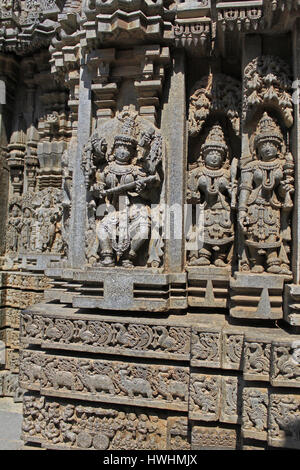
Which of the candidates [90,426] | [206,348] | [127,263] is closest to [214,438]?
[206,348]

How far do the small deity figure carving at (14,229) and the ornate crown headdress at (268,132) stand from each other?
603 centimetres

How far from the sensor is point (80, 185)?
16.5ft

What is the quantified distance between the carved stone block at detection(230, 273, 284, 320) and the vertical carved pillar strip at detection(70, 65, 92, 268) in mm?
2085

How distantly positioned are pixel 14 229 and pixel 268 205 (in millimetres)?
6222

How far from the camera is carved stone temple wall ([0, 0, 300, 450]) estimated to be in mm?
3850

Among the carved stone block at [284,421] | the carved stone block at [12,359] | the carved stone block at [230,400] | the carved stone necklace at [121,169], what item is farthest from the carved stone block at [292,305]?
the carved stone block at [12,359]

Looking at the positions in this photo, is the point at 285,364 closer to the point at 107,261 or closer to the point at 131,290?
the point at 131,290

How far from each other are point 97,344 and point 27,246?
4.79 meters

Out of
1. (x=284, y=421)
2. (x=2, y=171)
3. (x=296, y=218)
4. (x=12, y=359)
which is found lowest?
(x=12, y=359)

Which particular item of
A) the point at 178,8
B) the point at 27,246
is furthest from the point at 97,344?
the point at 27,246

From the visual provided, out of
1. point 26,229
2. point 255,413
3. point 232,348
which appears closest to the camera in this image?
point 255,413

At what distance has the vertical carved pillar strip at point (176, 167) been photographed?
176 inches

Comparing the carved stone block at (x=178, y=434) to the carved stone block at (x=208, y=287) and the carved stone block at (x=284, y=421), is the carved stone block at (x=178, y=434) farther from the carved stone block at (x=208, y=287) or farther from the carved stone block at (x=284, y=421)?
the carved stone block at (x=208, y=287)

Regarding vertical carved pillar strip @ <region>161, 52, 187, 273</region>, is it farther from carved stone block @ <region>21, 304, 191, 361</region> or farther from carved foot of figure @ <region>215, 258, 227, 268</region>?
carved stone block @ <region>21, 304, 191, 361</region>
